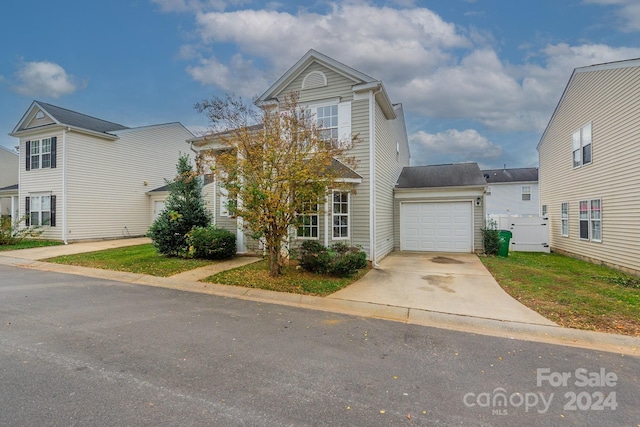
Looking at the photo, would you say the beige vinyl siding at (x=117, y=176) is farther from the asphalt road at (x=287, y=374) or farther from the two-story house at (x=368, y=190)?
the asphalt road at (x=287, y=374)

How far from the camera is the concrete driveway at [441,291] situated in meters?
5.96

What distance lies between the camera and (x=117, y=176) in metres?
18.9

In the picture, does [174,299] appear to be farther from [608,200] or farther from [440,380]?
[608,200]

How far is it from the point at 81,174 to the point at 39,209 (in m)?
3.28

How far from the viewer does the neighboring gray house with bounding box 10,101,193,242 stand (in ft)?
54.5

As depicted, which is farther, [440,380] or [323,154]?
[323,154]

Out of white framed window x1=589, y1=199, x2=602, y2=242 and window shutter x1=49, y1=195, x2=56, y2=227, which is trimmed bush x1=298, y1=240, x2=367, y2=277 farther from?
window shutter x1=49, y1=195, x2=56, y2=227

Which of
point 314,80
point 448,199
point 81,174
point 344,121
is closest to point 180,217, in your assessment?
point 344,121

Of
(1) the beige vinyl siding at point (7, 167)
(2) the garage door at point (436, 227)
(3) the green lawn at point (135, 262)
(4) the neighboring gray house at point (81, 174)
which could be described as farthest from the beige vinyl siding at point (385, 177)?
(1) the beige vinyl siding at point (7, 167)

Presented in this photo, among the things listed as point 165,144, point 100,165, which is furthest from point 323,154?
point 165,144

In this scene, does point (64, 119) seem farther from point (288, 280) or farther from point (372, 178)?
point (372, 178)

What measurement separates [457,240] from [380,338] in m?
10.7

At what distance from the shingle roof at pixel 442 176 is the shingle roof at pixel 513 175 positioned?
19.0m

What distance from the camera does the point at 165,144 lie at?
70.8 feet
